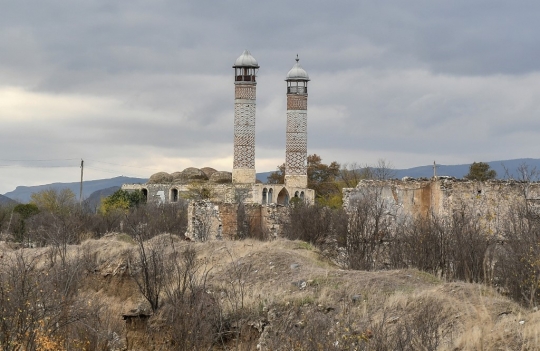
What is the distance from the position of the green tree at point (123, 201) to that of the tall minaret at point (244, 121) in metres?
5.28

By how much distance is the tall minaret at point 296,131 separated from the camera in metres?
49.0

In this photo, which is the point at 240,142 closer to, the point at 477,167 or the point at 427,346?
the point at 477,167

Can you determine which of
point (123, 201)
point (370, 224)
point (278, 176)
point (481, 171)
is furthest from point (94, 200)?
point (370, 224)

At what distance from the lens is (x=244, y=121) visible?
4859 centimetres

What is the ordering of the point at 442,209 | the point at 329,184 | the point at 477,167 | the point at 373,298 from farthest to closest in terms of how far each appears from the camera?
1. the point at 329,184
2. the point at 477,167
3. the point at 442,209
4. the point at 373,298

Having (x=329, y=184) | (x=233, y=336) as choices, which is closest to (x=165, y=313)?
(x=233, y=336)

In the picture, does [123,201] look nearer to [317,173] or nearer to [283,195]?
[283,195]

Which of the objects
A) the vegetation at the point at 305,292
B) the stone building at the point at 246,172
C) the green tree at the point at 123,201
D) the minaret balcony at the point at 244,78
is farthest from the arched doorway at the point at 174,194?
the vegetation at the point at 305,292

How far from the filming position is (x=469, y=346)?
8.47 meters

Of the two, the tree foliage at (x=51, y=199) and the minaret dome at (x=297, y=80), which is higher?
the minaret dome at (x=297, y=80)

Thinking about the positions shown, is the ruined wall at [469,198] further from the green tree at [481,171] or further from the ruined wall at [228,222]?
the green tree at [481,171]

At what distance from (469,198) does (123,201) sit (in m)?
28.0

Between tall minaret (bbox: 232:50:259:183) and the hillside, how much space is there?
1292 inches

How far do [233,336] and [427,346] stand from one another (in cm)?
390
